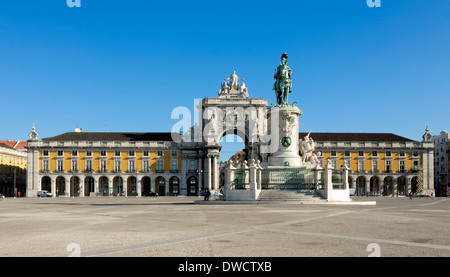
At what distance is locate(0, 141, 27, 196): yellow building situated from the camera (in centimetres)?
9731

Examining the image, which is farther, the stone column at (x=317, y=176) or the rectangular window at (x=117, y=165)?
the rectangular window at (x=117, y=165)

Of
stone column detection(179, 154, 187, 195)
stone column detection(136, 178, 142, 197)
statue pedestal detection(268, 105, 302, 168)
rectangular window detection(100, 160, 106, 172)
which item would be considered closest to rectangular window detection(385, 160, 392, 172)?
stone column detection(179, 154, 187, 195)

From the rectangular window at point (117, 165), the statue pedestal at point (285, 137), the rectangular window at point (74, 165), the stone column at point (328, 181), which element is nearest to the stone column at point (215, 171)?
the rectangular window at point (117, 165)

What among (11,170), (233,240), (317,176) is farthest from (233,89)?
(233,240)

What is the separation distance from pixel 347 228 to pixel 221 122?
82.7 m

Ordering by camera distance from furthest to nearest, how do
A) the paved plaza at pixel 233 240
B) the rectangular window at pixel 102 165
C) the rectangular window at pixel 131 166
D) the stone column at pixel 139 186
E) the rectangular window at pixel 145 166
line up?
the rectangular window at pixel 145 166 < the rectangular window at pixel 131 166 < the rectangular window at pixel 102 165 < the stone column at pixel 139 186 < the paved plaza at pixel 233 240

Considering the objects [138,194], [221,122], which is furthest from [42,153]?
[221,122]

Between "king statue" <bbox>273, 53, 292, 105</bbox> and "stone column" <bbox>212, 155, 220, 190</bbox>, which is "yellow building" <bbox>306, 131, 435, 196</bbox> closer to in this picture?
"stone column" <bbox>212, 155, 220, 190</bbox>

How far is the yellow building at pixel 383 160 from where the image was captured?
313ft

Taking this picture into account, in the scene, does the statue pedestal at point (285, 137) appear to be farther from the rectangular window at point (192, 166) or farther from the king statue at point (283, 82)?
the rectangular window at point (192, 166)

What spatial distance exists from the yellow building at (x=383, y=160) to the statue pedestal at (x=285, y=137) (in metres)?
→ 63.4

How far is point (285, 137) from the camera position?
106 feet

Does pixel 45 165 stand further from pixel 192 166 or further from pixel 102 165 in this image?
pixel 192 166

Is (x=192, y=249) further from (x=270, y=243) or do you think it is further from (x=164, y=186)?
(x=164, y=186)
